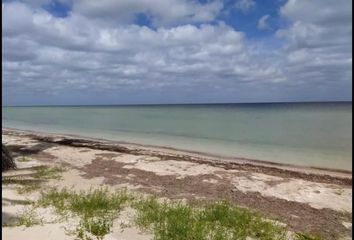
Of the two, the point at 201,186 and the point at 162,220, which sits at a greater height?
the point at 162,220

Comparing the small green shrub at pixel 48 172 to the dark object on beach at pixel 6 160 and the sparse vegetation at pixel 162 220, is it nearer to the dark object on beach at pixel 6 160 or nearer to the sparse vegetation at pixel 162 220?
the dark object on beach at pixel 6 160

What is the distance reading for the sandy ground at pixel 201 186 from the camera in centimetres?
689

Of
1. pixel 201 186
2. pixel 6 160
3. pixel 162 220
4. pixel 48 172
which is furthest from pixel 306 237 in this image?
pixel 6 160

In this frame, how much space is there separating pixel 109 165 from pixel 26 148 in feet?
20.4

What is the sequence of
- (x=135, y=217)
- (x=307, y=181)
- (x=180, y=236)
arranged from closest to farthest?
(x=180, y=236), (x=135, y=217), (x=307, y=181)

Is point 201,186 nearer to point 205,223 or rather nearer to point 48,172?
point 205,223

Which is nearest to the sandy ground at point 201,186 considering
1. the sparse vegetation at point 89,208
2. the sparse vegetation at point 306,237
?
the sparse vegetation at point 89,208

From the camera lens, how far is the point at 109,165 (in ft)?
44.7

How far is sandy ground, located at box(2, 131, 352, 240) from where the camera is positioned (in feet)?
22.6

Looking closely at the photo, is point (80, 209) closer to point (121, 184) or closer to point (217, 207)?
point (217, 207)

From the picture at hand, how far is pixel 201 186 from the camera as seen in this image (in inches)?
411

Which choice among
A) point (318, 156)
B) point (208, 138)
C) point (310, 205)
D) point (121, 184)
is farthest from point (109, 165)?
point (208, 138)

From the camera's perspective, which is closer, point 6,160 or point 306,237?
point 306,237

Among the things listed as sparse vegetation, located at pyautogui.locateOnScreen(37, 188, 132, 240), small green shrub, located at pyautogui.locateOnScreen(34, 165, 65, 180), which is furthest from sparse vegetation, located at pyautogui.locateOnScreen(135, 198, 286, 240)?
small green shrub, located at pyautogui.locateOnScreen(34, 165, 65, 180)
